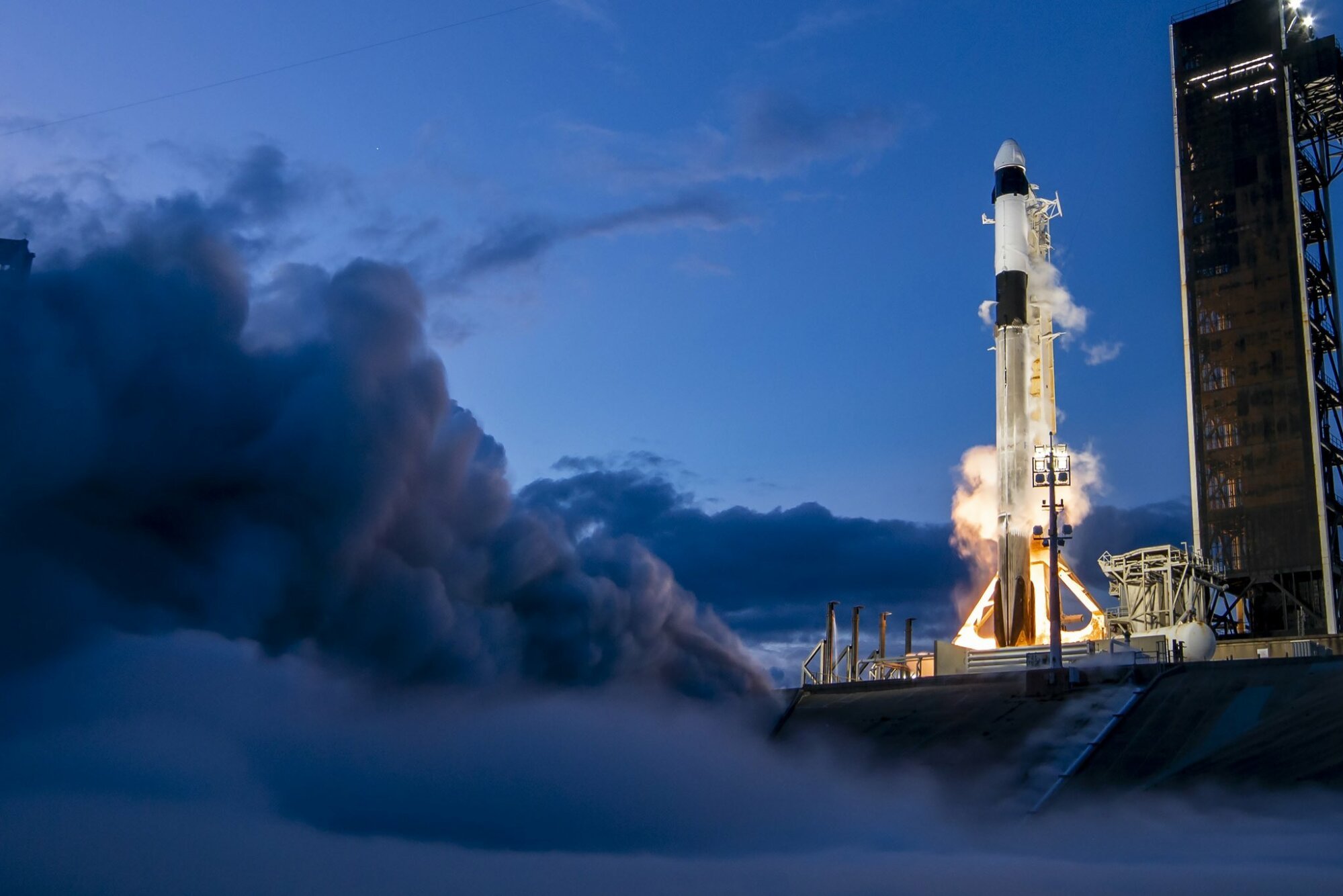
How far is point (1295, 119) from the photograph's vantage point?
65.7 metres

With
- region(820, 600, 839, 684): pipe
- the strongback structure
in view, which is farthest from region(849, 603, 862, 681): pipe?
the strongback structure

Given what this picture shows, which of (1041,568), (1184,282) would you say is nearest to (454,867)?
(1041,568)

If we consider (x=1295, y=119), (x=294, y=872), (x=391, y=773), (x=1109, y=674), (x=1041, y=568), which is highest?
(x=1295, y=119)

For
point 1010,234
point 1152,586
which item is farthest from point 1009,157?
point 1152,586

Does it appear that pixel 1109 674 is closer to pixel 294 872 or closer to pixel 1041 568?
pixel 1041 568

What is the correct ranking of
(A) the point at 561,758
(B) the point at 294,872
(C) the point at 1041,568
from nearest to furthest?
1. (B) the point at 294,872
2. (A) the point at 561,758
3. (C) the point at 1041,568

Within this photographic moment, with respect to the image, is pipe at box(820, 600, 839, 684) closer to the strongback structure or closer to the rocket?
the rocket

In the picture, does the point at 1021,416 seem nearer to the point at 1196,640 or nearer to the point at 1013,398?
the point at 1013,398

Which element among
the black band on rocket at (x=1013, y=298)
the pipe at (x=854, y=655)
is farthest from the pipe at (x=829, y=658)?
the black band on rocket at (x=1013, y=298)

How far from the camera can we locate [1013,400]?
166 ft

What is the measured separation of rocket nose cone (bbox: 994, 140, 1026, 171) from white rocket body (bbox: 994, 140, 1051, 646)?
44 millimetres

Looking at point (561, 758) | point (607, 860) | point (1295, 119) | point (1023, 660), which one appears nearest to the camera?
point (607, 860)

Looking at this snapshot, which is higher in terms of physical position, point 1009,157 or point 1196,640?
point 1009,157

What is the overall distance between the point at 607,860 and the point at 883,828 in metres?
7.94
